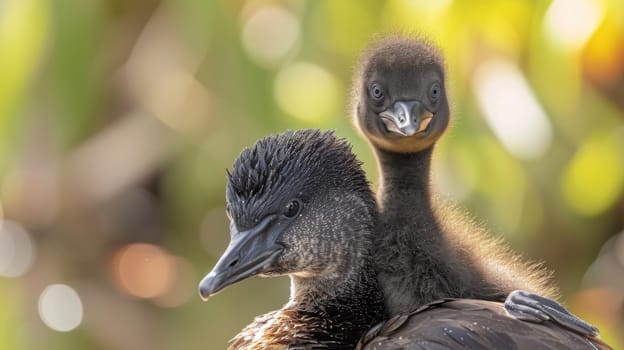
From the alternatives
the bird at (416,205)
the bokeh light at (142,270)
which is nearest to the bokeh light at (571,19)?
the bird at (416,205)

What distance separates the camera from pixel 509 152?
510cm

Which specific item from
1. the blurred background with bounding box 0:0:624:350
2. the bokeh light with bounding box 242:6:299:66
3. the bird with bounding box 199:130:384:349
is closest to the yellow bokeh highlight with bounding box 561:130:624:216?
the blurred background with bounding box 0:0:624:350

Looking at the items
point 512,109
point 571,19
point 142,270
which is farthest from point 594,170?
point 142,270

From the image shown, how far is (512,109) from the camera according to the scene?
5195 millimetres

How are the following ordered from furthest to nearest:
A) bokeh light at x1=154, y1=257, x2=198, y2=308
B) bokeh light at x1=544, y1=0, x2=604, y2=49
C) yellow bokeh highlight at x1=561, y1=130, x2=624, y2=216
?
bokeh light at x1=154, y1=257, x2=198, y2=308, yellow bokeh highlight at x1=561, y1=130, x2=624, y2=216, bokeh light at x1=544, y1=0, x2=604, y2=49

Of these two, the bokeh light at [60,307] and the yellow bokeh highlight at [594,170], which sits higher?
the bokeh light at [60,307]

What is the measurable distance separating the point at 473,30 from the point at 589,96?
25.4 inches

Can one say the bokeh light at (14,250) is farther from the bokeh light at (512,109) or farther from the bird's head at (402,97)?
the bird's head at (402,97)

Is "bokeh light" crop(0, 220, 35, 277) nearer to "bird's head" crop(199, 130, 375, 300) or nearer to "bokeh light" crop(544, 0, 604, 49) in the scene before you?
"bokeh light" crop(544, 0, 604, 49)

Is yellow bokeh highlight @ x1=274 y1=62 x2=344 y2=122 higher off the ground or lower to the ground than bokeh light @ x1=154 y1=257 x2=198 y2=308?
higher

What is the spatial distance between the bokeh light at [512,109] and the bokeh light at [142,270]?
2.05 metres

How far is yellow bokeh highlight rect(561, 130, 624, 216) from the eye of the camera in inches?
212

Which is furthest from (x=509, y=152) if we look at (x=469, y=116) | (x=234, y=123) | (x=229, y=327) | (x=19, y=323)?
(x=19, y=323)

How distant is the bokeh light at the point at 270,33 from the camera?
5.41m
